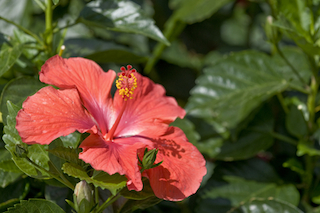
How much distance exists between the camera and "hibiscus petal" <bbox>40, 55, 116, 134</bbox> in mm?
714

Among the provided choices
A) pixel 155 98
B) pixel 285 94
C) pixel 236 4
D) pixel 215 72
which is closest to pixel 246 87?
pixel 215 72

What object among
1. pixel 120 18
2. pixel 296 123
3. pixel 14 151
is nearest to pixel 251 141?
pixel 296 123

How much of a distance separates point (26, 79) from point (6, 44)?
168 millimetres

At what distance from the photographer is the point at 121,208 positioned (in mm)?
750

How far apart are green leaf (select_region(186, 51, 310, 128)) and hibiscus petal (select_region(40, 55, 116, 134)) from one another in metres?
0.48

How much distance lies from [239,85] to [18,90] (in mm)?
805

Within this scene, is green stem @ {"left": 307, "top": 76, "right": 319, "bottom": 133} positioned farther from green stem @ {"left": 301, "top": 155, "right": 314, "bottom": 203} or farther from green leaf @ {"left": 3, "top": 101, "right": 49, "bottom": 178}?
green leaf @ {"left": 3, "top": 101, "right": 49, "bottom": 178}

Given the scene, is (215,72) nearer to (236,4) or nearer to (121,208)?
(121,208)

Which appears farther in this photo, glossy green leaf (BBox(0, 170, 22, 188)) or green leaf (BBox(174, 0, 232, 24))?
green leaf (BBox(174, 0, 232, 24))

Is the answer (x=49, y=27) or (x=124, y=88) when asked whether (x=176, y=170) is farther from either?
(x=49, y=27)

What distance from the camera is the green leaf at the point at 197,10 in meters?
1.38

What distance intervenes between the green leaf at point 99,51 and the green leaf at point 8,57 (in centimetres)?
21

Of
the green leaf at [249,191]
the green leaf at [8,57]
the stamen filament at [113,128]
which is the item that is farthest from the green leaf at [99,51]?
the green leaf at [249,191]

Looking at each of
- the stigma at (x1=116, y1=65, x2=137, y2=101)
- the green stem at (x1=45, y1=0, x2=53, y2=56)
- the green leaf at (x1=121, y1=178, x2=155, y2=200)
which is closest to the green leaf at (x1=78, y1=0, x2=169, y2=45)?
the green stem at (x1=45, y1=0, x2=53, y2=56)
